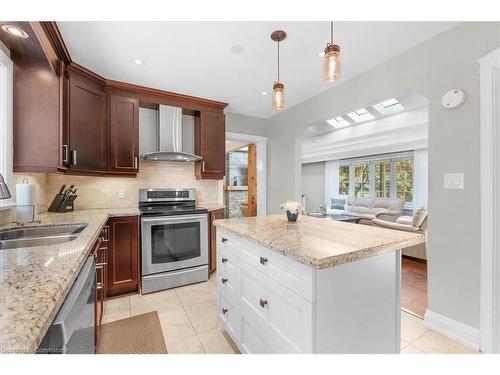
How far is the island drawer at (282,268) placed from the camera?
1.01 metres

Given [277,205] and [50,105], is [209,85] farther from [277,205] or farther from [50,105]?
[277,205]

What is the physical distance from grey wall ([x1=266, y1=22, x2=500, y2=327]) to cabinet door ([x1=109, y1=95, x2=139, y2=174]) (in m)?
2.95

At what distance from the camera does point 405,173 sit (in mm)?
6418

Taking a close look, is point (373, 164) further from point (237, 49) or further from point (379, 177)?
point (237, 49)

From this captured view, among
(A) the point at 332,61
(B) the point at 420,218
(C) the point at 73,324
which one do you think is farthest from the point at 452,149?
(C) the point at 73,324

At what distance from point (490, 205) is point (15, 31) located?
3425 millimetres

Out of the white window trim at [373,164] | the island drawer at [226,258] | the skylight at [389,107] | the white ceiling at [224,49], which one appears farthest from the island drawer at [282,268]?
the white window trim at [373,164]

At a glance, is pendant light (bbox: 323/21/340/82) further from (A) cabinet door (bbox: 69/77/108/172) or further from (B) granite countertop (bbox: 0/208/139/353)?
(A) cabinet door (bbox: 69/77/108/172)

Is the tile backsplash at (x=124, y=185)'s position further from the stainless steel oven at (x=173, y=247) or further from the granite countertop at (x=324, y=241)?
the granite countertop at (x=324, y=241)

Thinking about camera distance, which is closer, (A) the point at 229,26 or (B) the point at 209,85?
(A) the point at 229,26

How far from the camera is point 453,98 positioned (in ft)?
5.93
